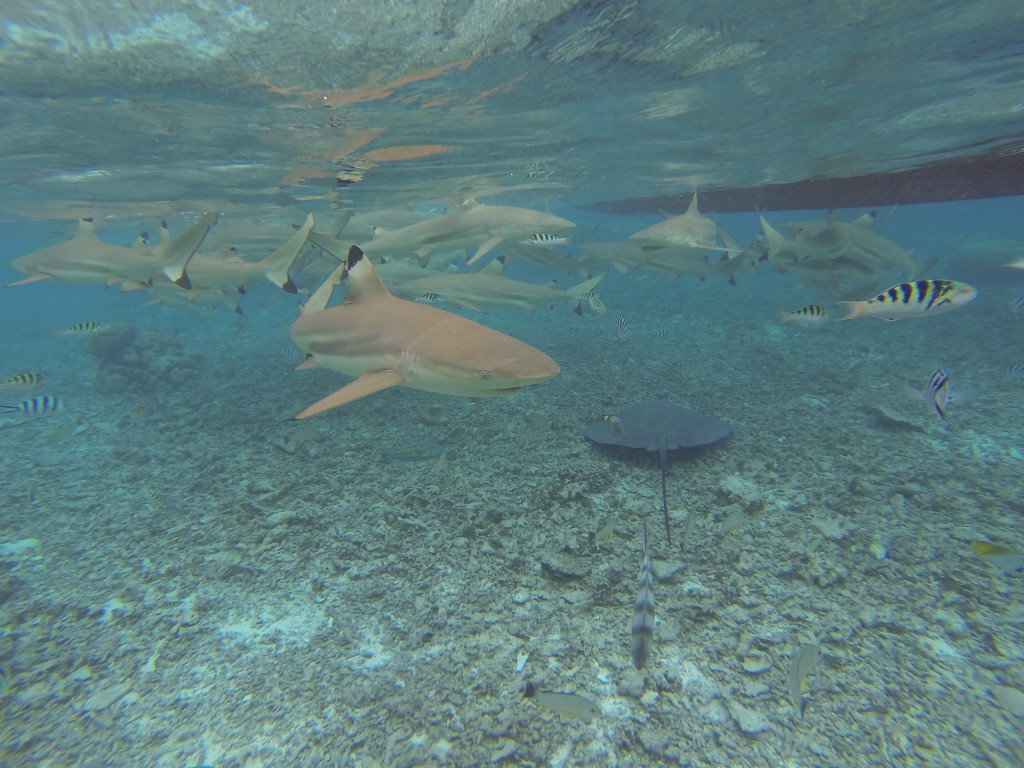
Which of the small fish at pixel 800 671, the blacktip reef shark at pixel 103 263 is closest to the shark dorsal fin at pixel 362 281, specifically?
the blacktip reef shark at pixel 103 263

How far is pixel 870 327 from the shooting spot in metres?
13.0

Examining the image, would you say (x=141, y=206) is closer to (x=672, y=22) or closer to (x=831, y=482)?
(x=672, y=22)

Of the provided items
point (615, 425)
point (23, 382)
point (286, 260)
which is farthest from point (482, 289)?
point (23, 382)

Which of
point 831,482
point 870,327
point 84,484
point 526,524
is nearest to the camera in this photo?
point 526,524

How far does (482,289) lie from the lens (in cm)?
813

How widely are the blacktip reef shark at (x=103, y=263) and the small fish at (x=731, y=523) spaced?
7.70m

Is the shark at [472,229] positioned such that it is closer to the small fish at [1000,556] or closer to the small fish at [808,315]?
the small fish at [808,315]

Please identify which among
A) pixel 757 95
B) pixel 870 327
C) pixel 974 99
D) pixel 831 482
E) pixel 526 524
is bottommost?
pixel 870 327

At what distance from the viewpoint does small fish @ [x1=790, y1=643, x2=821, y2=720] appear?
2807 mm

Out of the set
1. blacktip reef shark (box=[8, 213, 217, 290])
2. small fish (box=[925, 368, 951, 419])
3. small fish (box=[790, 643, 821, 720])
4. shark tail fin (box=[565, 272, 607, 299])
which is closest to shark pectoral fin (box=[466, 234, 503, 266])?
shark tail fin (box=[565, 272, 607, 299])

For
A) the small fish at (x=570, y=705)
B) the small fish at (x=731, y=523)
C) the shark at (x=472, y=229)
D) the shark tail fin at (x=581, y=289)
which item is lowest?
the small fish at (x=731, y=523)

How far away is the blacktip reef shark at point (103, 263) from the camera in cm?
649

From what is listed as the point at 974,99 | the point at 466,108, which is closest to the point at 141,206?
the point at 466,108

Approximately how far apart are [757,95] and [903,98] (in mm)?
3618
